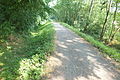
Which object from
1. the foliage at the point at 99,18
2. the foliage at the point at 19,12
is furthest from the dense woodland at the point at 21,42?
the foliage at the point at 99,18

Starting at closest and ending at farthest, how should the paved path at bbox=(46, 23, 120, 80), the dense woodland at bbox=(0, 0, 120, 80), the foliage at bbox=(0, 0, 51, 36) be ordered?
the dense woodland at bbox=(0, 0, 120, 80) → the paved path at bbox=(46, 23, 120, 80) → the foliage at bbox=(0, 0, 51, 36)

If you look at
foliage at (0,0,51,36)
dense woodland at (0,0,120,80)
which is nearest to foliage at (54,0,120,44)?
foliage at (0,0,51,36)

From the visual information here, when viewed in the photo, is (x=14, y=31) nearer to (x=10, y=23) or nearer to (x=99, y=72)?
(x=10, y=23)

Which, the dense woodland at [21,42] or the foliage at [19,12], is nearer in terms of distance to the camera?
the dense woodland at [21,42]

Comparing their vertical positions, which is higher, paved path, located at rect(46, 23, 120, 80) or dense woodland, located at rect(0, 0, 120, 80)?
dense woodland, located at rect(0, 0, 120, 80)

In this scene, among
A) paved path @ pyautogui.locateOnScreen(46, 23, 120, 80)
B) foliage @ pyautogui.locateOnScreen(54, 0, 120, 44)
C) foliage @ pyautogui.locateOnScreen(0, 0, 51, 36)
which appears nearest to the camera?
paved path @ pyautogui.locateOnScreen(46, 23, 120, 80)

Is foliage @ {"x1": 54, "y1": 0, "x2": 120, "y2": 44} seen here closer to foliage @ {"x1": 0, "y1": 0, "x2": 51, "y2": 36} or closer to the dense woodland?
foliage @ {"x1": 0, "y1": 0, "x2": 51, "y2": 36}

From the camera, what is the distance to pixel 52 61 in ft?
17.3

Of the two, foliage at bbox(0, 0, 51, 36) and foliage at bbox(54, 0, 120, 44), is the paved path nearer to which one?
foliage at bbox(0, 0, 51, 36)

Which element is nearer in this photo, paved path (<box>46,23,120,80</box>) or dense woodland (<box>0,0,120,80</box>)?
dense woodland (<box>0,0,120,80</box>)

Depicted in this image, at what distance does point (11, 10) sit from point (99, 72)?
640cm

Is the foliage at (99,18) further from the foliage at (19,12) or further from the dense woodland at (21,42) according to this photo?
the dense woodland at (21,42)

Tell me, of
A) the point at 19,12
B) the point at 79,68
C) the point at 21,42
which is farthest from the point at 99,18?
the point at 79,68

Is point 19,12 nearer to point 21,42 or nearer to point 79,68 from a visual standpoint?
point 21,42
